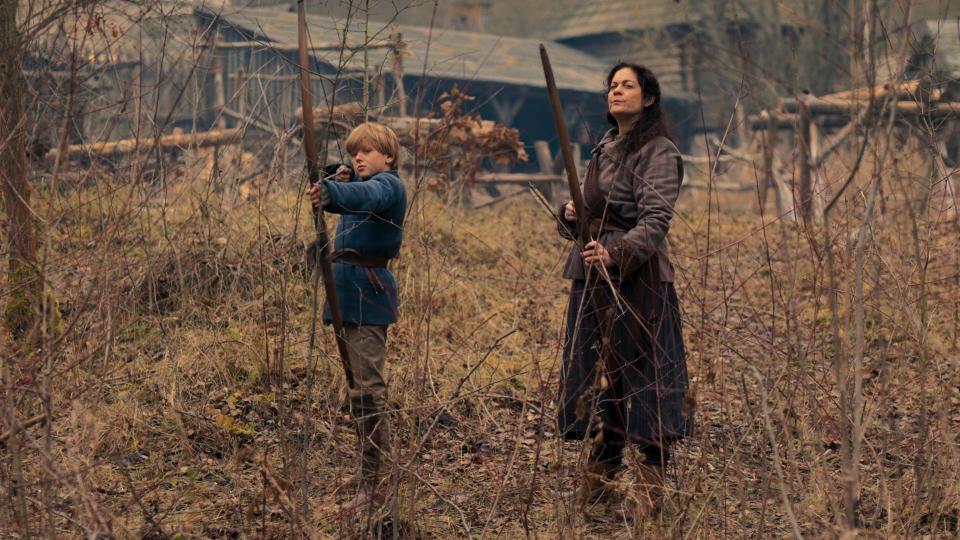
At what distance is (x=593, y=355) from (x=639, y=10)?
2477 centimetres

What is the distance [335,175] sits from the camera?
3.64 m

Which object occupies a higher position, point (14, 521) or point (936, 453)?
point (936, 453)

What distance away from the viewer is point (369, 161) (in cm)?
392

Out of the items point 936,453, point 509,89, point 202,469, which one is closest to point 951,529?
point 936,453

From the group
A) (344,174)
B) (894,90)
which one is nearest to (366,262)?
(344,174)

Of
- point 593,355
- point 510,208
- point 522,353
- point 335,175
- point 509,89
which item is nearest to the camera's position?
point 335,175

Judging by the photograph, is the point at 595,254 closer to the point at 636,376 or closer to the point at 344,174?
the point at 636,376

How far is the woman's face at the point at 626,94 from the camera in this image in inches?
155

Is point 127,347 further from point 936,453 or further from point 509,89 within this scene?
point 509,89

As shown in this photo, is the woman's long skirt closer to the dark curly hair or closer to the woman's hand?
the woman's hand

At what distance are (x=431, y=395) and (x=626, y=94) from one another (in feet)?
7.39

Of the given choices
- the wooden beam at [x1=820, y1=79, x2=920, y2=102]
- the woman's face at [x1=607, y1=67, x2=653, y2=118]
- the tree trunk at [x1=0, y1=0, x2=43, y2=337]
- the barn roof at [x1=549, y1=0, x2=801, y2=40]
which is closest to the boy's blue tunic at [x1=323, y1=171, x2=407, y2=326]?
the woman's face at [x1=607, y1=67, x2=653, y2=118]

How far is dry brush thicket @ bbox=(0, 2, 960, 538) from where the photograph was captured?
10.5 ft

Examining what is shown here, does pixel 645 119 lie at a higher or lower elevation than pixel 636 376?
higher
